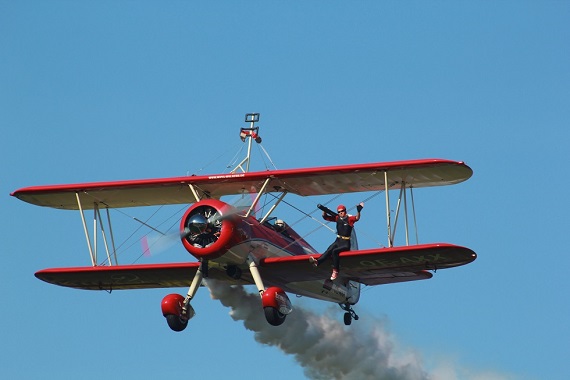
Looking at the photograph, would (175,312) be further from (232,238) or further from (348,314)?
(348,314)

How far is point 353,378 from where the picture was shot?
1387 inches

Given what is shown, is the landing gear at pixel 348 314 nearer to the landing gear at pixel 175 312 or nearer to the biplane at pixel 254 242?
the biplane at pixel 254 242

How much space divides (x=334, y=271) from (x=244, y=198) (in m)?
2.24

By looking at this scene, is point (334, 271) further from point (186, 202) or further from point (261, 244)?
point (186, 202)

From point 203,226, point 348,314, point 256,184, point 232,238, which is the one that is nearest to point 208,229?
point 203,226

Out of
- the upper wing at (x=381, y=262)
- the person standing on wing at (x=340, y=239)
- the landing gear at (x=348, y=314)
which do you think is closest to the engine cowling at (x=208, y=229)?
the upper wing at (x=381, y=262)

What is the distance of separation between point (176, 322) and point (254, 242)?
2129 mm

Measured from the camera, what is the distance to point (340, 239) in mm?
31141

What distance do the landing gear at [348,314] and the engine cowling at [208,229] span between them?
4.83 meters

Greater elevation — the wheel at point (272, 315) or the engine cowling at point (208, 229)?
the engine cowling at point (208, 229)

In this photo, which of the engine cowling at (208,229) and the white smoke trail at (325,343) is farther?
the white smoke trail at (325,343)

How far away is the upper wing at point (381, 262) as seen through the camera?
30797 millimetres

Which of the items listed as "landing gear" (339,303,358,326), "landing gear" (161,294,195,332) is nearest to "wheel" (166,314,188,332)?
"landing gear" (161,294,195,332)

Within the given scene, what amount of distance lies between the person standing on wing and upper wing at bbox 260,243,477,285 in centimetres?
14
